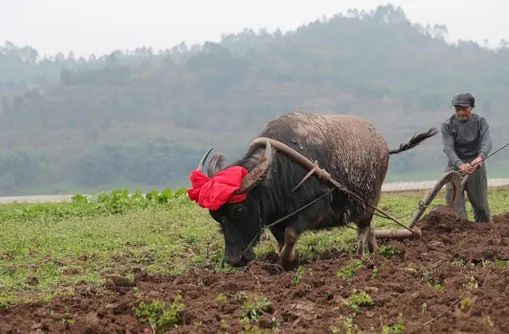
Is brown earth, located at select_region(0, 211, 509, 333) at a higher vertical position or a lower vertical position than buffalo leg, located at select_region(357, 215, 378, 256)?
higher

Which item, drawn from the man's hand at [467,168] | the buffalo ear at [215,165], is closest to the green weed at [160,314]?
the buffalo ear at [215,165]

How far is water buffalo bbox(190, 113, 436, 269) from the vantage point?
26.6ft

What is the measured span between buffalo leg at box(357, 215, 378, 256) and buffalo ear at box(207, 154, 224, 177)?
5.81 ft

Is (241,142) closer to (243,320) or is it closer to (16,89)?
(16,89)

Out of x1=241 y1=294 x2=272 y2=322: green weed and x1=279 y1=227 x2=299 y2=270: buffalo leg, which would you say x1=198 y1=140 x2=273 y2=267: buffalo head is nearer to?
x1=279 y1=227 x2=299 y2=270: buffalo leg

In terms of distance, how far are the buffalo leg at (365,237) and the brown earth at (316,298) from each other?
92cm

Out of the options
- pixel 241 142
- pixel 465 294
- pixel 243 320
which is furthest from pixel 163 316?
pixel 241 142

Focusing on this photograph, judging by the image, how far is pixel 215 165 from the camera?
8.54m

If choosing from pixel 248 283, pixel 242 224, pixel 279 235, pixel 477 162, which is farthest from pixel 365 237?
pixel 248 283

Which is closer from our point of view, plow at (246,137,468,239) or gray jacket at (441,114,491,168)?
plow at (246,137,468,239)

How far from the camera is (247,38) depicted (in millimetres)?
103938

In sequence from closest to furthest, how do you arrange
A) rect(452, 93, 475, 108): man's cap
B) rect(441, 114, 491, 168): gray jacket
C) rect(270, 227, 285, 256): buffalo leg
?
rect(270, 227, 285, 256): buffalo leg, rect(452, 93, 475, 108): man's cap, rect(441, 114, 491, 168): gray jacket

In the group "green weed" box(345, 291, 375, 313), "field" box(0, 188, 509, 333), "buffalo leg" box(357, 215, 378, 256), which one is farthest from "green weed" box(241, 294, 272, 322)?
"buffalo leg" box(357, 215, 378, 256)

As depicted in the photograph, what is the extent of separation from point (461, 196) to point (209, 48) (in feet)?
204
